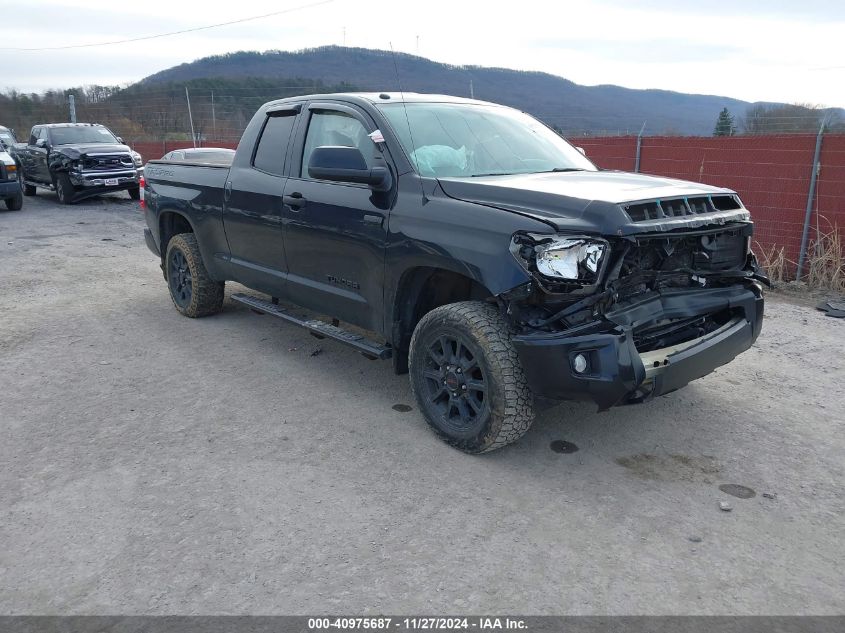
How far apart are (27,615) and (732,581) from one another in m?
2.70

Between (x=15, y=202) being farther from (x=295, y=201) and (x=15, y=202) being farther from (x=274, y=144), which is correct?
(x=295, y=201)

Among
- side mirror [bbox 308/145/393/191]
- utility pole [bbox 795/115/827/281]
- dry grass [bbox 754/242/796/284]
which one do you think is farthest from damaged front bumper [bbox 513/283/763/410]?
utility pole [bbox 795/115/827/281]

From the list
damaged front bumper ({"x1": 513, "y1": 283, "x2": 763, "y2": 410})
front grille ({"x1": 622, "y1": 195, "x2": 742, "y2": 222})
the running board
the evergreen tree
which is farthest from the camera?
the evergreen tree

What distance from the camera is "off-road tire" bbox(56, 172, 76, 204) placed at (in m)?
15.8

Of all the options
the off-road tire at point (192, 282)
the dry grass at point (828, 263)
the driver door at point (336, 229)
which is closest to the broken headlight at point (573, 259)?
the driver door at point (336, 229)

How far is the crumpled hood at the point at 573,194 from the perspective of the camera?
3.28 m

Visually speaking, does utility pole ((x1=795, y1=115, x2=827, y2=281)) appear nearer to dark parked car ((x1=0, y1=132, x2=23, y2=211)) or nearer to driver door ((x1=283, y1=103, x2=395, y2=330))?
driver door ((x1=283, y1=103, x2=395, y2=330))

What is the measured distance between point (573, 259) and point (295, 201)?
2272 millimetres

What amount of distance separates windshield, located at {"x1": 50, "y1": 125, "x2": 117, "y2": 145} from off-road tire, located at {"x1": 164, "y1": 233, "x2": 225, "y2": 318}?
11536 mm

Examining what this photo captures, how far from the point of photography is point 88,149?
15555 millimetres

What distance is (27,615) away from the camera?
259 cm

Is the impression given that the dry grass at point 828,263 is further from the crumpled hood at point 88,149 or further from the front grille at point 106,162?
the crumpled hood at point 88,149

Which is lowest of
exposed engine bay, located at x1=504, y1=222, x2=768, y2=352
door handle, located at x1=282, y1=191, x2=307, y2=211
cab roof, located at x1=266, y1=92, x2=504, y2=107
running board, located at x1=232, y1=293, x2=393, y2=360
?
running board, located at x1=232, y1=293, x2=393, y2=360

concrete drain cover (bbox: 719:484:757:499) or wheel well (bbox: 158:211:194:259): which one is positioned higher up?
wheel well (bbox: 158:211:194:259)
